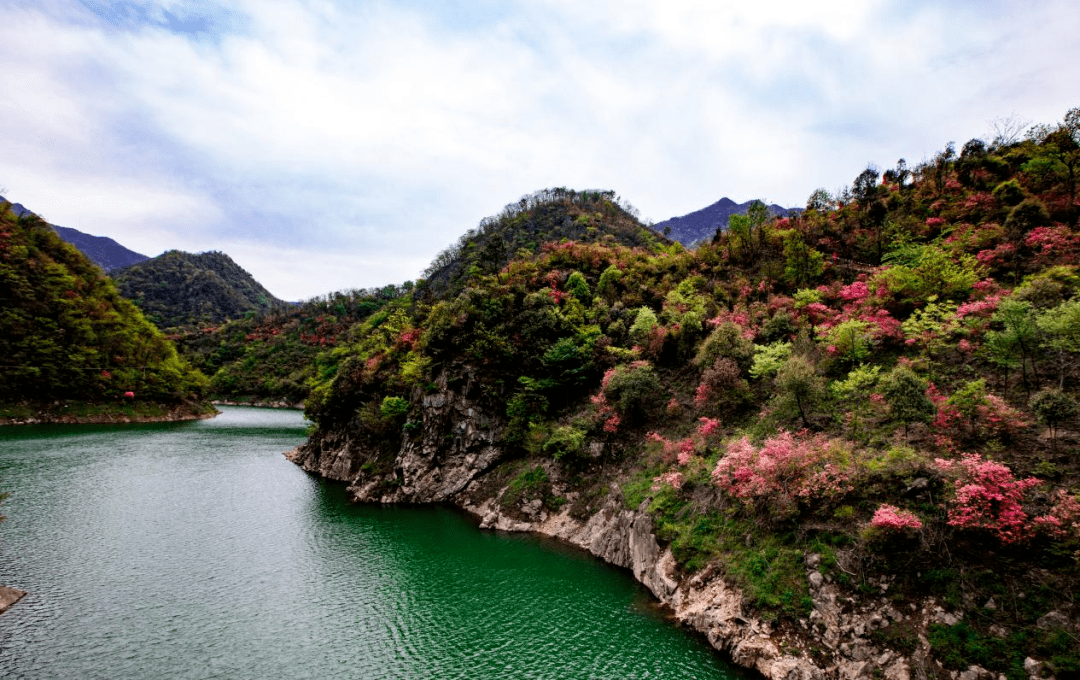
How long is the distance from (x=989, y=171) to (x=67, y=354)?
132106 millimetres

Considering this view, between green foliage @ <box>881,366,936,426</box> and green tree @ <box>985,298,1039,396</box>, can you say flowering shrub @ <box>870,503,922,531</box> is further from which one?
green tree @ <box>985,298,1039,396</box>

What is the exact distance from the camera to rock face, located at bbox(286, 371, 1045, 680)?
16375 millimetres

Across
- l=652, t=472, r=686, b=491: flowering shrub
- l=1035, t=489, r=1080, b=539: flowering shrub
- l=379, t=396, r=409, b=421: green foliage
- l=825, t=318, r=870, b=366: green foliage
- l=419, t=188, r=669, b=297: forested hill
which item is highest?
l=419, t=188, r=669, b=297: forested hill

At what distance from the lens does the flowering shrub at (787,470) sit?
20828 mm

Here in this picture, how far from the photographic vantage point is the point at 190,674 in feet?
59.8

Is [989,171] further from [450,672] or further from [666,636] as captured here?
[450,672]

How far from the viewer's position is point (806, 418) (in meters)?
26.6

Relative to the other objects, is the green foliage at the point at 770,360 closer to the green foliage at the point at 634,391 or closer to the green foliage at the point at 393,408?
the green foliage at the point at 634,391

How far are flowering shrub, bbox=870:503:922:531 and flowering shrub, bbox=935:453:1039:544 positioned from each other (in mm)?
1159

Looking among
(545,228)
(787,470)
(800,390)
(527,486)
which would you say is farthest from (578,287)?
(545,228)

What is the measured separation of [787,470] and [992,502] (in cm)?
→ 738

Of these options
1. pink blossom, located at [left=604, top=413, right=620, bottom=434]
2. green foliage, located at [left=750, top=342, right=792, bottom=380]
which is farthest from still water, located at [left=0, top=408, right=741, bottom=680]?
green foliage, located at [left=750, top=342, right=792, bottom=380]

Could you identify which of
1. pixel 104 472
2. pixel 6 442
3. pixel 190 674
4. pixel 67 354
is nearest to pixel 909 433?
pixel 190 674

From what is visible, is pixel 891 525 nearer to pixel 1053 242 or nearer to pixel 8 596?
pixel 1053 242
